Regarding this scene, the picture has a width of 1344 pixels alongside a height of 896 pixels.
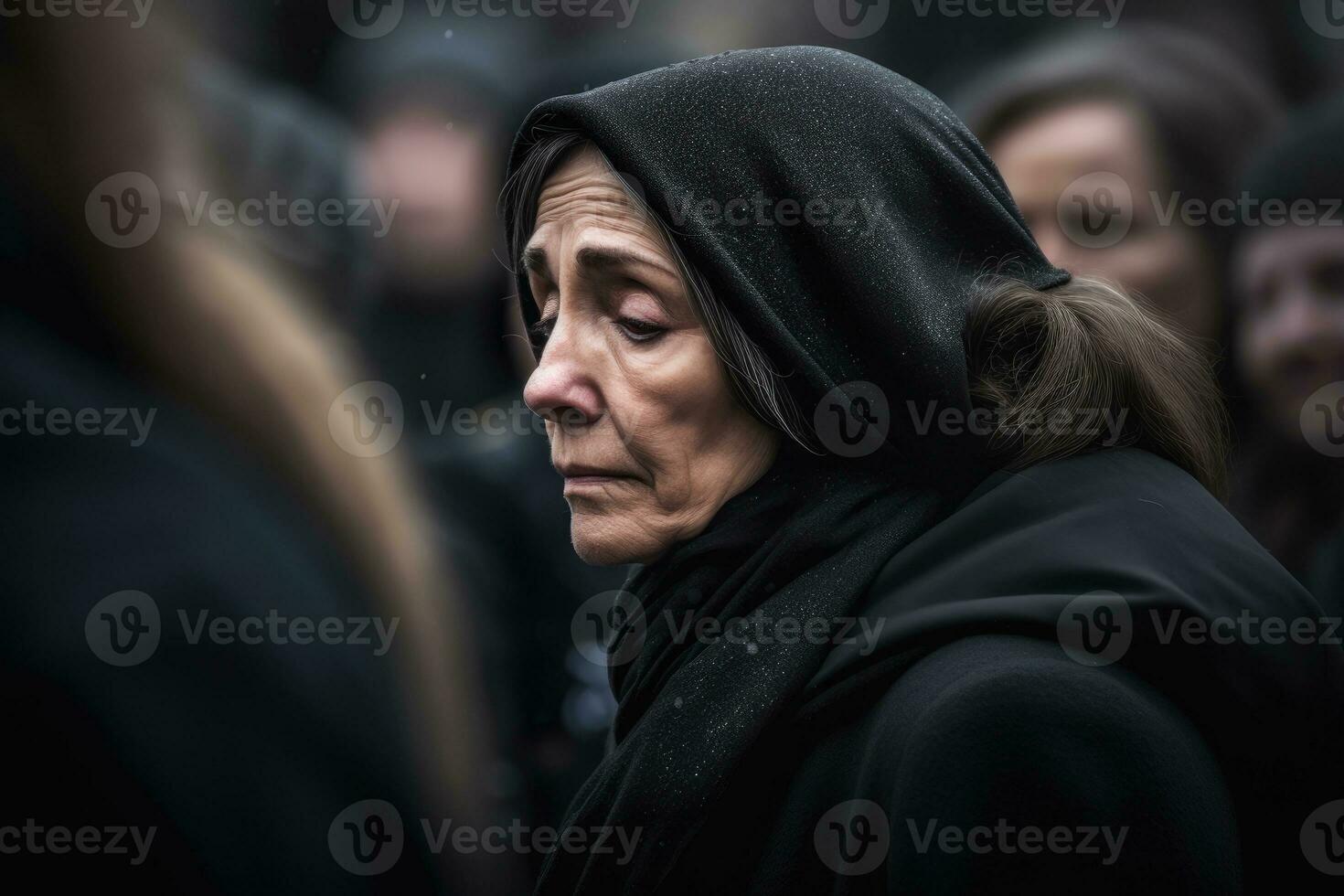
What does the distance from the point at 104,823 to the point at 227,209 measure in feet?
6.33

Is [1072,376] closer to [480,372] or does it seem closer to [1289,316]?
[1289,316]

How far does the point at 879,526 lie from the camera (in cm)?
148

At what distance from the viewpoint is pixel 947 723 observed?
112cm

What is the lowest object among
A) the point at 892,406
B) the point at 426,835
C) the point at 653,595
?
the point at 426,835

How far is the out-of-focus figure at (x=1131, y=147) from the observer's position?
3.12 meters

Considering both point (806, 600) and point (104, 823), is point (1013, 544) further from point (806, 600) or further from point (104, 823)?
point (104, 823)

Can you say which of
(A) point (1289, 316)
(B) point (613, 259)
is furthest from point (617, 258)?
(A) point (1289, 316)

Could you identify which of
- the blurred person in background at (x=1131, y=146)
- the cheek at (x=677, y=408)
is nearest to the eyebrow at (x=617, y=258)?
the cheek at (x=677, y=408)

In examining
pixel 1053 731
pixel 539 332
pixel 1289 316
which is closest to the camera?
pixel 1053 731

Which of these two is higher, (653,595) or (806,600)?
(806,600)

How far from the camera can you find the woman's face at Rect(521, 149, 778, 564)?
1.53 meters

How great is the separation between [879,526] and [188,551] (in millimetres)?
2462

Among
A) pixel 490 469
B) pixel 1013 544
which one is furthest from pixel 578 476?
pixel 490 469

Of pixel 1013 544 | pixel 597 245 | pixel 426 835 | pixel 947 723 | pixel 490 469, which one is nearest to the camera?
pixel 947 723
